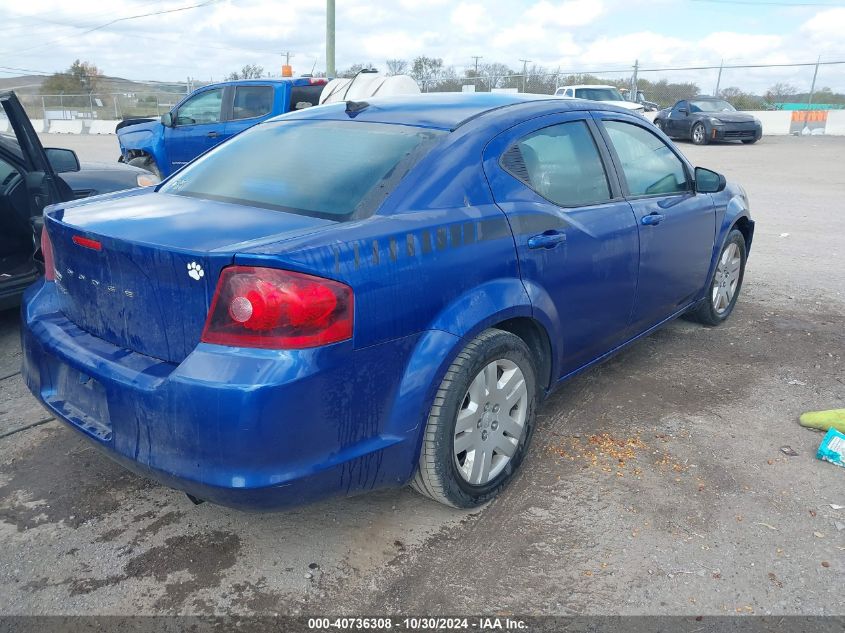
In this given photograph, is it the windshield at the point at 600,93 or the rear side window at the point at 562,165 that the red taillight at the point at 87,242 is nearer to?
the rear side window at the point at 562,165

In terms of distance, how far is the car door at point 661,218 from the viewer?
3.71m

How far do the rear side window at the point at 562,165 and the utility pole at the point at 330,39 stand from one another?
58.7 ft

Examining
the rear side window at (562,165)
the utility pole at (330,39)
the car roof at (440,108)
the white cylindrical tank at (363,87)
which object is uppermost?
the utility pole at (330,39)

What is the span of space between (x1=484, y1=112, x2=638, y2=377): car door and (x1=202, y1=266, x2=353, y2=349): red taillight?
1014 millimetres

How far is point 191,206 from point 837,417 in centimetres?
319

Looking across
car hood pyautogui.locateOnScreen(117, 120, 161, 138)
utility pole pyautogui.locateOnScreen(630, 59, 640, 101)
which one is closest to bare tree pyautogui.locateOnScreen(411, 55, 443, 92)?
utility pole pyautogui.locateOnScreen(630, 59, 640, 101)

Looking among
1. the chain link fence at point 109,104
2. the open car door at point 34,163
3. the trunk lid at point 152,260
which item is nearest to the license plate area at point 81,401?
the trunk lid at point 152,260

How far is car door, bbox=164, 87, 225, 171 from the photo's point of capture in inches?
410

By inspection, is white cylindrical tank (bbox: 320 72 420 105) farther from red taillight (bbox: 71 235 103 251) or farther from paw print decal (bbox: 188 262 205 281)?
paw print decal (bbox: 188 262 205 281)

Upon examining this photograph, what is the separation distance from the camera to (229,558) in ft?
8.53

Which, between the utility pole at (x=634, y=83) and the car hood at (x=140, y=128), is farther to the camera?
the utility pole at (x=634, y=83)

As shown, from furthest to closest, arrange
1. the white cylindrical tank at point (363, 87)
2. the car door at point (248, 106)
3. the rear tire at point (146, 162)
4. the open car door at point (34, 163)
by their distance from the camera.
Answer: the rear tire at point (146, 162) → the car door at point (248, 106) → the white cylindrical tank at point (363, 87) → the open car door at point (34, 163)

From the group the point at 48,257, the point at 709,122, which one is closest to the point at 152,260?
the point at 48,257

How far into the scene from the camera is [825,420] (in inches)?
140
